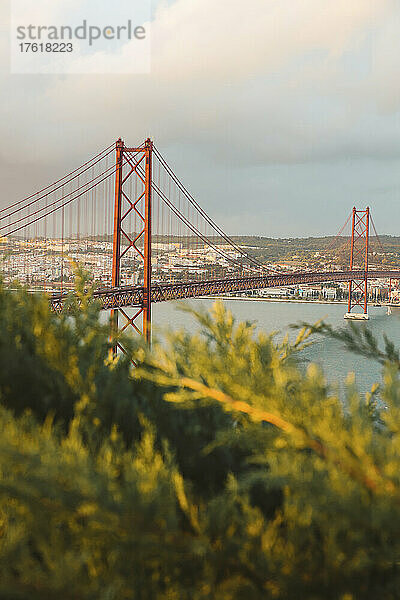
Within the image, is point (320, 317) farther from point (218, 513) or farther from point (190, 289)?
point (218, 513)

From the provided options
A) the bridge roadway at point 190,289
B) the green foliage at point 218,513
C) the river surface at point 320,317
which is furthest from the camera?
the river surface at point 320,317

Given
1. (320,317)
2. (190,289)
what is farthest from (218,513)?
(190,289)

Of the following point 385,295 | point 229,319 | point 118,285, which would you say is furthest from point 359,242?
point 229,319

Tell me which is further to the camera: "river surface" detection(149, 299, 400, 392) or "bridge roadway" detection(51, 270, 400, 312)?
"river surface" detection(149, 299, 400, 392)

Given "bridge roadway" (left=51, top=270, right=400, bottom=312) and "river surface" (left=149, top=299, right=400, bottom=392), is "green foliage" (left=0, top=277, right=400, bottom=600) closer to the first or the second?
"bridge roadway" (left=51, top=270, right=400, bottom=312)

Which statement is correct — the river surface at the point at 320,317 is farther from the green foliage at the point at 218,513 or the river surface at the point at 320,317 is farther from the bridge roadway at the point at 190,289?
the green foliage at the point at 218,513

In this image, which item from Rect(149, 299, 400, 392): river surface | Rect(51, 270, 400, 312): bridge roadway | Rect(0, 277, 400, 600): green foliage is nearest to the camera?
Rect(0, 277, 400, 600): green foliage

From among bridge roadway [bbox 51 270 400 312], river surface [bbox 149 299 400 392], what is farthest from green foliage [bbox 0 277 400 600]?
river surface [bbox 149 299 400 392]

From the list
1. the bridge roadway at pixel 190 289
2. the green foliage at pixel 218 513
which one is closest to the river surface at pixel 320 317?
the bridge roadway at pixel 190 289
